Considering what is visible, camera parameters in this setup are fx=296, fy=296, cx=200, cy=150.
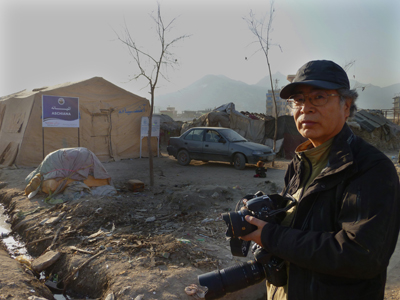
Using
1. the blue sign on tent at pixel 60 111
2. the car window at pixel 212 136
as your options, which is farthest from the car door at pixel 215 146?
the blue sign on tent at pixel 60 111

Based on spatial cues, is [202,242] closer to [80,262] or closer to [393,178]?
[80,262]

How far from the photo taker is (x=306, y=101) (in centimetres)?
143

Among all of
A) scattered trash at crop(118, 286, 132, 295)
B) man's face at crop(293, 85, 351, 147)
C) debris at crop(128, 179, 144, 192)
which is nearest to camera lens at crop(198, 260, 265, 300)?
man's face at crop(293, 85, 351, 147)

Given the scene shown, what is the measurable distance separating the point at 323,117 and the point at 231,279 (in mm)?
935

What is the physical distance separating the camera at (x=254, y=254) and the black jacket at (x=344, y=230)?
0.08 metres

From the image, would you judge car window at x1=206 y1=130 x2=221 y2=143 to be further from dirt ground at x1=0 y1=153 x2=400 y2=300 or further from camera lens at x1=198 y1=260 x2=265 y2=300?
camera lens at x1=198 y1=260 x2=265 y2=300

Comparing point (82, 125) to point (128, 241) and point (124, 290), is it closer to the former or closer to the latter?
point (128, 241)

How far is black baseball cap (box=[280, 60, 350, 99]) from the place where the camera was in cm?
132

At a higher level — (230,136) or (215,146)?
(230,136)

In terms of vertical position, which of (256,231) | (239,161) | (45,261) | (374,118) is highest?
(374,118)

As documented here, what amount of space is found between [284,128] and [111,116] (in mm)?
8144

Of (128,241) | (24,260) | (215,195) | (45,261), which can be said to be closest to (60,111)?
(215,195)

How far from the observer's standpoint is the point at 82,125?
12.4 m

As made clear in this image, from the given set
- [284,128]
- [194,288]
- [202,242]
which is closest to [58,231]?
[202,242]
